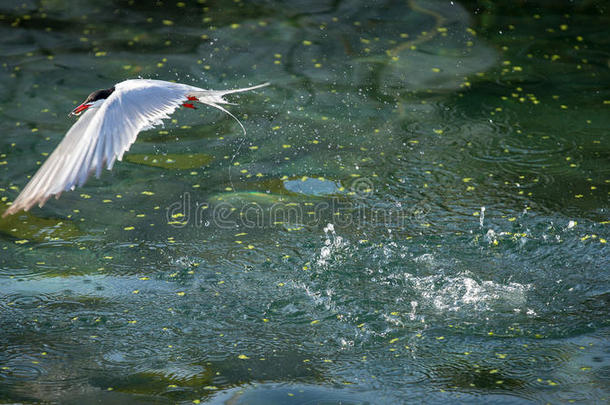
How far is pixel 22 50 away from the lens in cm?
662

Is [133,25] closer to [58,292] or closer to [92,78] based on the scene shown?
[92,78]

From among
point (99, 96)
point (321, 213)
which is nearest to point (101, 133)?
point (99, 96)

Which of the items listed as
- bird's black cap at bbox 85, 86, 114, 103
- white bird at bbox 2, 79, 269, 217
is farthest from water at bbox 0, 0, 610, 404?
bird's black cap at bbox 85, 86, 114, 103

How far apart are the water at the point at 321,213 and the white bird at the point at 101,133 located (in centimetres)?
80

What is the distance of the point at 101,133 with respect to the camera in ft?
10.4

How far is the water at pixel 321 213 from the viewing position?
3193mm

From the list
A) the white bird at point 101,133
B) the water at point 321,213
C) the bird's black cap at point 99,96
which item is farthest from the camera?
the bird's black cap at point 99,96

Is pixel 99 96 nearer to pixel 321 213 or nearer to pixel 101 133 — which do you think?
pixel 101 133

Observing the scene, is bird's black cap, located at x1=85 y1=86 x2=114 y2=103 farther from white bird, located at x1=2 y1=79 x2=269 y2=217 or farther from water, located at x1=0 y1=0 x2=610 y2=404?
water, located at x1=0 y1=0 x2=610 y2=404

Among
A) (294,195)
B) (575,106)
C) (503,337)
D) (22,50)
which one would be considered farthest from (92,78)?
(503,337)

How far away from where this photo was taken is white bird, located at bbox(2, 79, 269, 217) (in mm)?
2949

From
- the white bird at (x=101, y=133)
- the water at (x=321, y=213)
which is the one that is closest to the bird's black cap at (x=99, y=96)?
the white bird at (x=101, y=133)

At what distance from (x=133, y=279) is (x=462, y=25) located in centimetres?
435

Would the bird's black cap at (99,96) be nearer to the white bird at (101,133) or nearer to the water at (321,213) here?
the white bird at (101,133)
